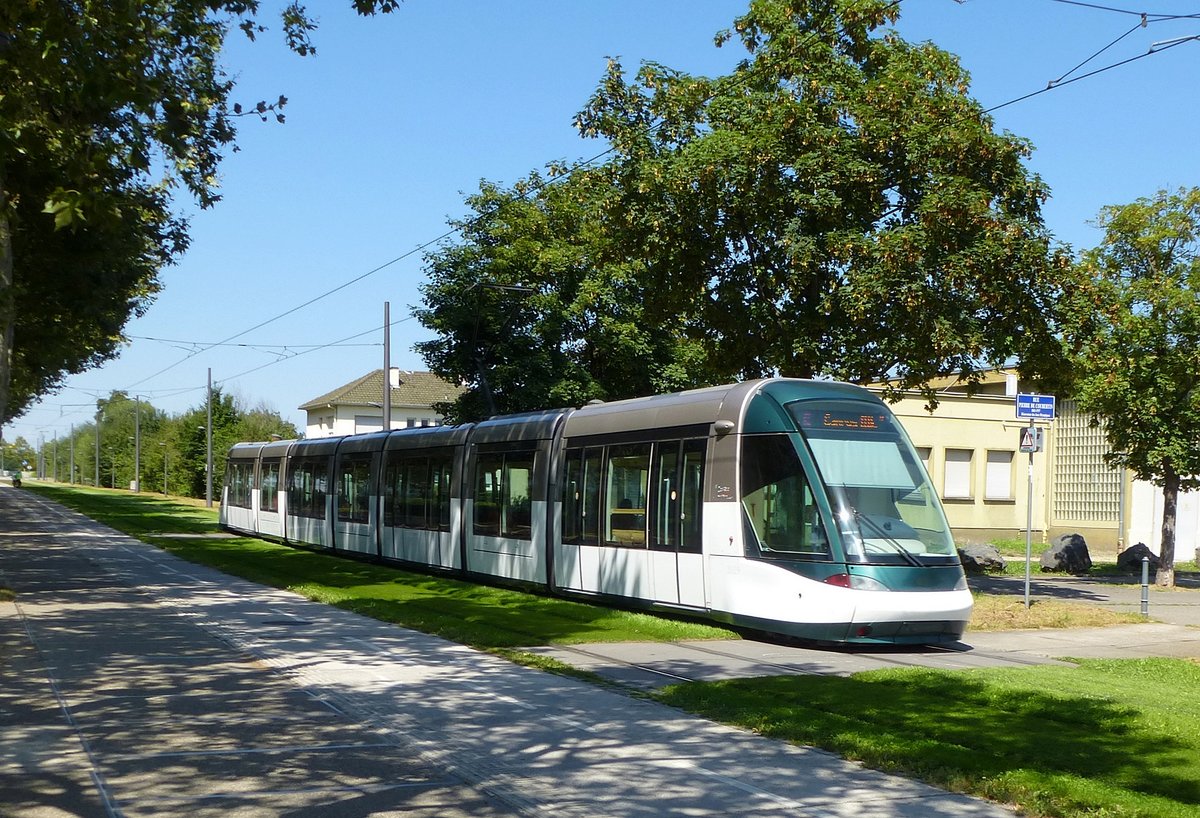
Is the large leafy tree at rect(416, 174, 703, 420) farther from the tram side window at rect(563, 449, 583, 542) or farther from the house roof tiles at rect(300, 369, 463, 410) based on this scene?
the house roof tiles at rect(300, 369, 463, 410)

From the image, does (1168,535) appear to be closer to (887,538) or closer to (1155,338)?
(1155,338)

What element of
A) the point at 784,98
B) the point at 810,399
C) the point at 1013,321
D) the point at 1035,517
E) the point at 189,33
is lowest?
the point at 1035,517

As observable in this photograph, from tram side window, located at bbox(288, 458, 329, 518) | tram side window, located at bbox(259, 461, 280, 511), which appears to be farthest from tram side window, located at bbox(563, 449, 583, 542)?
tram side window, located at bbox(259, 461, 280, 511)

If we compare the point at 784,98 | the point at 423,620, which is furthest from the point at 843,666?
the point at 784,98

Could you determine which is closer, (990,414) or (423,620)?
(423,620)

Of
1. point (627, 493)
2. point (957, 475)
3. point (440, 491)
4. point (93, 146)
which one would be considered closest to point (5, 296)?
point (93, 146)

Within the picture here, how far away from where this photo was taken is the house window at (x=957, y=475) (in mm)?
42688

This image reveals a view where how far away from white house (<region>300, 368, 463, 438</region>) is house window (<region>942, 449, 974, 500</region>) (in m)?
57.7

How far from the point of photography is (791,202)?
21.0 meters

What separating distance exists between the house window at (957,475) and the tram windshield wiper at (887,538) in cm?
2954

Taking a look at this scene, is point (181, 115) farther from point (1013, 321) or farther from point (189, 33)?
point (1013, 321)

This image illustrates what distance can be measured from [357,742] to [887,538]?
23.9ft

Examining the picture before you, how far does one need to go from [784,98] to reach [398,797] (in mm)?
16215

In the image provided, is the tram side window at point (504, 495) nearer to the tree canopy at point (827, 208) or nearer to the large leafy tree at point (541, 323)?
the tree canopy at point (827, 208)
